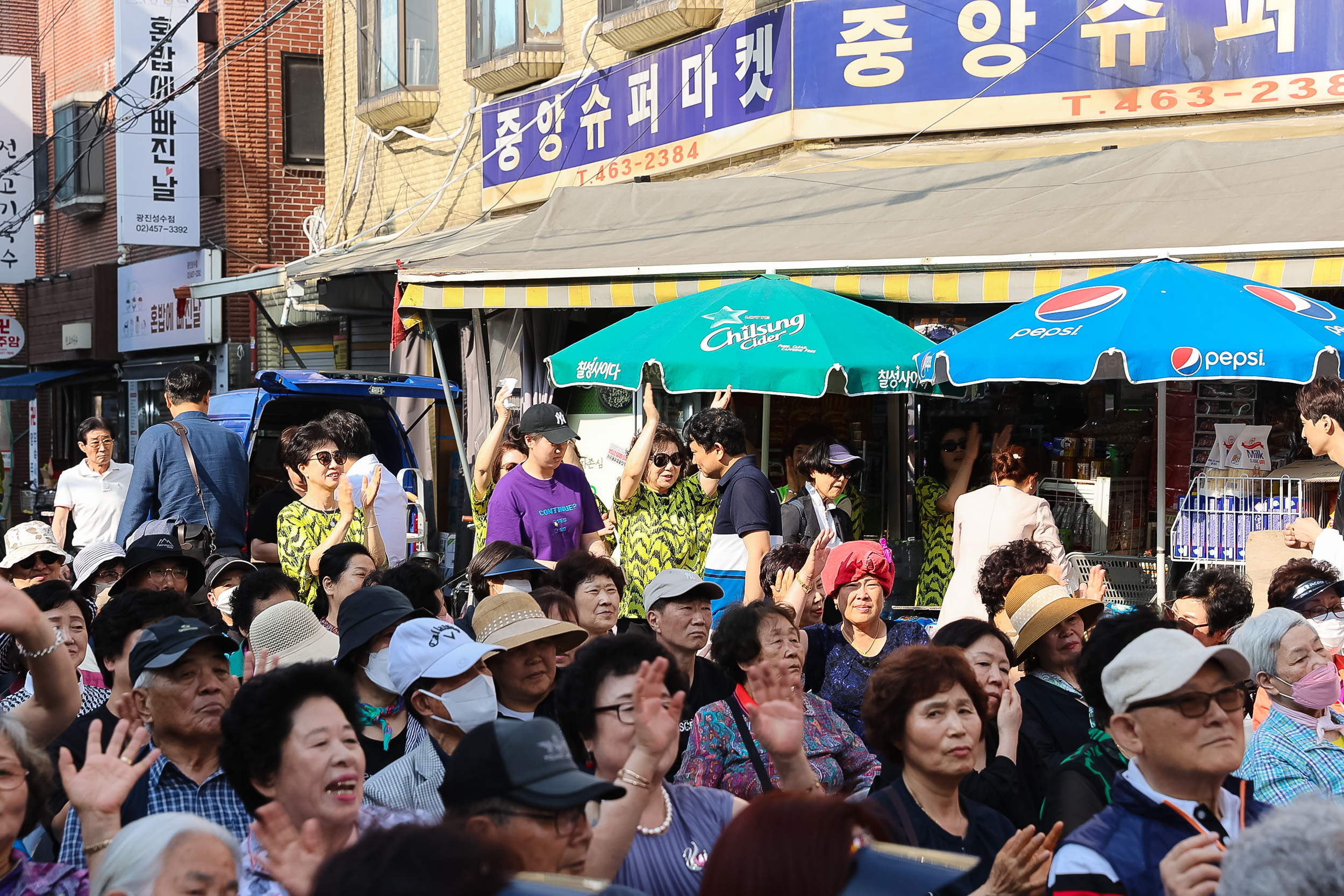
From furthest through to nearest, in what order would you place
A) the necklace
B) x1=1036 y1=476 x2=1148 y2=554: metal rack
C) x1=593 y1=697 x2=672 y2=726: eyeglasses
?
1. x1=1036 y1=476 x2=1148 y2=554: metal rack
2. x1=593 y1=697 x2=672 y2=726: eyeglasses
3. the necklace

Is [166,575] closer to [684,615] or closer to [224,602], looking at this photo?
[224,602]

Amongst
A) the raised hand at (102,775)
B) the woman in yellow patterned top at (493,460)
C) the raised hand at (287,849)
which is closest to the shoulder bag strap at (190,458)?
the woman in yellow patterned top at (493,460)

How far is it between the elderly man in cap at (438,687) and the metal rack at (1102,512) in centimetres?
518

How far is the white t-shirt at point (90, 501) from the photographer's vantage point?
30.2ft

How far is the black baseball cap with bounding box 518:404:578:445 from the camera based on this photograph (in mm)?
7180

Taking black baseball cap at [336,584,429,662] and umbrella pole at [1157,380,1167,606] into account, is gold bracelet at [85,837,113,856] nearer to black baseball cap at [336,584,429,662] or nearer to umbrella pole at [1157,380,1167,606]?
black baseball cap at [336,584,429,662]

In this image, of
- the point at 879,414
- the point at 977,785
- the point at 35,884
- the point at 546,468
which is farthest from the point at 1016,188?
the point at 35,884

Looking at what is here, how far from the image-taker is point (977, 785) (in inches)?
161

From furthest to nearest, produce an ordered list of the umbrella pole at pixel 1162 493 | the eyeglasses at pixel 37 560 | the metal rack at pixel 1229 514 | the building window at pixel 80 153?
the building window at pixel 80 153 < the umbrella pole at pixel 1162 493 < the metal rack at pixel 1229 514 < the eyeglasses at pixel 37 560

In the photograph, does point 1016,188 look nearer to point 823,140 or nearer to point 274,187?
point 823,140

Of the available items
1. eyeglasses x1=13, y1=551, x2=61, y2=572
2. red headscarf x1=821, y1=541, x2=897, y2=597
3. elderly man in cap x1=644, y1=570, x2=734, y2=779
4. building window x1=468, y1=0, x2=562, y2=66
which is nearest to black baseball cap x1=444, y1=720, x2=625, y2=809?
elderly man in cap x1=644, y1=570, x2=734, y2=779

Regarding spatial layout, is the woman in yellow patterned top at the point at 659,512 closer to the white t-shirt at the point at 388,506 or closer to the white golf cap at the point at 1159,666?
the white t-shirt at the point at 388,506

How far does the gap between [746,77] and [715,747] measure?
843 centimetres

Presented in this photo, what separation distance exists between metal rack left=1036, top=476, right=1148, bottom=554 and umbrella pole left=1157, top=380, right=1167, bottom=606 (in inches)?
13.7
